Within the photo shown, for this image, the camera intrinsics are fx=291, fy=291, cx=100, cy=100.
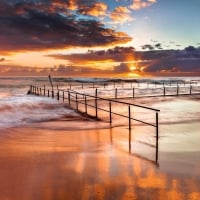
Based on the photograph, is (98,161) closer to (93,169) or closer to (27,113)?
(93,169)

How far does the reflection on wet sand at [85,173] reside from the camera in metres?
4.98

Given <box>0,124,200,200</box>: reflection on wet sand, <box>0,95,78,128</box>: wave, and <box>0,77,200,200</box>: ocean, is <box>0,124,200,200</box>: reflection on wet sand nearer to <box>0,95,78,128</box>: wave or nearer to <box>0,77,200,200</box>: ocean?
<box>0,77,200,200</box>: ocean

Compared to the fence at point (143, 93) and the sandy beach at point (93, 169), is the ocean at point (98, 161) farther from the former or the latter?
the fence at point (143, 93)

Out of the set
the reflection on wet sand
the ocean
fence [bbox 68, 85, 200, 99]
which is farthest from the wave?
fence [bbox 68, 85, 200, 99]

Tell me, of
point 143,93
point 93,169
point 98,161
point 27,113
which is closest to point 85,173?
point 93,169

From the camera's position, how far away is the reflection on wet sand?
196 inches

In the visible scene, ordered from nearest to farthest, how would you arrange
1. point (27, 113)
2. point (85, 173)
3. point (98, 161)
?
1. point (85, 173)
2. point (98, 161)
3. point (27, 113)

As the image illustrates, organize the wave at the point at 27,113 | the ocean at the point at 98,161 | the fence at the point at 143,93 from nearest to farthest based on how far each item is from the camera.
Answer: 1. the ocean at the point at 98,161
2. the wave at the point at 27,113
3. the fence at the point at 143,93

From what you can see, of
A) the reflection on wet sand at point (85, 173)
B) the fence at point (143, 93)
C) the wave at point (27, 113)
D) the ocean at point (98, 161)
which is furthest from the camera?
the fence at point (143, 93)

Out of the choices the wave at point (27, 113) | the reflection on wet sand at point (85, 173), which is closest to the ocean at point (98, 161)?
the reflection on wet sand at point (85, 173)

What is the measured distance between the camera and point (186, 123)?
12.5 m

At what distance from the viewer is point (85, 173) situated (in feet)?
19.9

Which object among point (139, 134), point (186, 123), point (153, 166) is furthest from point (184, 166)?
point (186, 123)

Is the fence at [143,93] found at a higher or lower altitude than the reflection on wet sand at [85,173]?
lower
